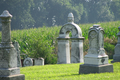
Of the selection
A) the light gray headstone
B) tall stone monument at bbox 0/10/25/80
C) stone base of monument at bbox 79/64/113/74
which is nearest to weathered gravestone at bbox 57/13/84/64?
the light gray headstone

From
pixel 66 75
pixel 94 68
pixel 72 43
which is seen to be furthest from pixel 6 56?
pixel 72 43

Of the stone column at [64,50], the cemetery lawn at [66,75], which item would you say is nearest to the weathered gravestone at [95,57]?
the cemetery lawn at [66,75]

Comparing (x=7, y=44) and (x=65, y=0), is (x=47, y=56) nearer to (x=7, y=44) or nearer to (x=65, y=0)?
(x=7, y=44)

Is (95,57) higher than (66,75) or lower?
higher

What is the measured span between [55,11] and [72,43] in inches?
1859

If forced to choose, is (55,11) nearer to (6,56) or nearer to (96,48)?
(96,48)

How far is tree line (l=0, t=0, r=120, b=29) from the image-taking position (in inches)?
2211

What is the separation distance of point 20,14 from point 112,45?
38.1 metres

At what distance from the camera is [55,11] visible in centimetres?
6344

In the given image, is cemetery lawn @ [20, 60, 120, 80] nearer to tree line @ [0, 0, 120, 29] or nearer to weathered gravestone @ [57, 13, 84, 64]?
weathered gravestone @ [57, 13, 84, 64]

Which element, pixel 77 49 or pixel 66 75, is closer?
pixel 66 75

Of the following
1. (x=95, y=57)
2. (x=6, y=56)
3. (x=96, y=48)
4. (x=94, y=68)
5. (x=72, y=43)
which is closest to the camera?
(x=6, y=56)

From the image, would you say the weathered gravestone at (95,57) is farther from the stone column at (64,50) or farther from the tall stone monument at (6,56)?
the stone column at (64,50)

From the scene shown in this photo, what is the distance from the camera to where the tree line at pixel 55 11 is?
56156 mm
